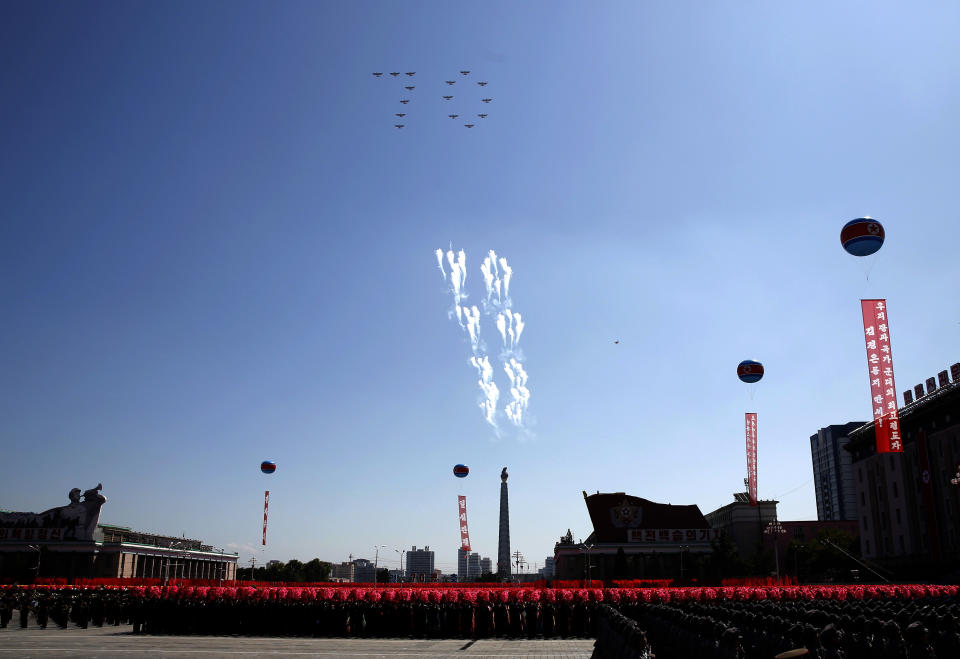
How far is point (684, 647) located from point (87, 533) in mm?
86986

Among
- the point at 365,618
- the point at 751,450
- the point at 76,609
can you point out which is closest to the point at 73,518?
the point at 76,609

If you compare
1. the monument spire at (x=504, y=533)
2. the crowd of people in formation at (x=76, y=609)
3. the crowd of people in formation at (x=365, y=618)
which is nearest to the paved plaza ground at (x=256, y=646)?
the crowd of people in formation at (x=365, y=618)

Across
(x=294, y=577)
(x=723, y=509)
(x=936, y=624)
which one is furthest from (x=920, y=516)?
(x=294, y=577)

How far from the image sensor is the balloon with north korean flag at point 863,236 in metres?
30.6

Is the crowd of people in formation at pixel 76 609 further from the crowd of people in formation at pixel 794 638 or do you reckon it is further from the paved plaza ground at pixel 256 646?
the crowd of people in formation at pixel 794 638

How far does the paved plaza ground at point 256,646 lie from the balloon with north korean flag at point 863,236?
20.2 metres

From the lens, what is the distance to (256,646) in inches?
1054

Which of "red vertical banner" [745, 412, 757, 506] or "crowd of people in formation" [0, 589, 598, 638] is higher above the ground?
"red vertical banner" [745, 412, 757, 506]

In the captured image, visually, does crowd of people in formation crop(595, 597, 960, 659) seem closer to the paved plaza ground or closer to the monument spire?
the paved plaza ground

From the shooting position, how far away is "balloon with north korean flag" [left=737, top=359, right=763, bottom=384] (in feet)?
144

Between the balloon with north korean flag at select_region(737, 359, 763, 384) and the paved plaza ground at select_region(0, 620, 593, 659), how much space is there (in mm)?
21317

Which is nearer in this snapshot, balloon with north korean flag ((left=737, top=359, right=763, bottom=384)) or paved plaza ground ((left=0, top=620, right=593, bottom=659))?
paved plaza ground ((left=0, top=620, right=593, bottom=659))

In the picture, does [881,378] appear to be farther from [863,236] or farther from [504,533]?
[504,533]

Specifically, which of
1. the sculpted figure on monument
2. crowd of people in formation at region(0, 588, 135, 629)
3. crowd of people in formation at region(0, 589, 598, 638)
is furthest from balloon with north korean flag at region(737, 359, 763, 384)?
the sculpted figure on monument
